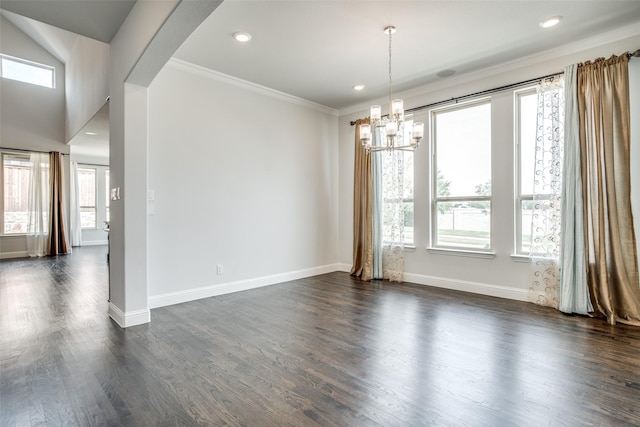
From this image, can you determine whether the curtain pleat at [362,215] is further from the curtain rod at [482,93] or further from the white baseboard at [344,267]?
the curtain rod at [482,93]

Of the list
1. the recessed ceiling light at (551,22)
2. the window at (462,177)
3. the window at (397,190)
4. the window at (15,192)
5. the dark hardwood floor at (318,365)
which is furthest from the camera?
the window at (15,192)

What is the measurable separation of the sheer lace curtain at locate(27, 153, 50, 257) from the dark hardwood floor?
5.29m

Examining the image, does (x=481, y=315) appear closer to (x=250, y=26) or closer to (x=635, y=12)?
(x=635, y=12)

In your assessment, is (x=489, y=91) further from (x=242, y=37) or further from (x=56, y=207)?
(x=56, y=207)

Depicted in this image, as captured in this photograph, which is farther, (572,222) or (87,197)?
(87,197)

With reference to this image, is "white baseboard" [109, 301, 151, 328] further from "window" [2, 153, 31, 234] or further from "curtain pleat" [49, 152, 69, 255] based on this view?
"window" [2, 153, 31, 234]

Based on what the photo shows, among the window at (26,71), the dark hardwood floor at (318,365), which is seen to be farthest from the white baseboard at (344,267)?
the window at (26,71)

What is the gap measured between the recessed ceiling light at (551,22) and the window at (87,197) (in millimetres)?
12236

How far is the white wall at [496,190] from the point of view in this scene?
3787 millimetres

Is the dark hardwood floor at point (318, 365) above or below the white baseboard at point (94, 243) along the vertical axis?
below

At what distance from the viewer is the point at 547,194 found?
376cm

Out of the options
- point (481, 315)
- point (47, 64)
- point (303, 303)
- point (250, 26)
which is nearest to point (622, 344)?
point (481, 315)

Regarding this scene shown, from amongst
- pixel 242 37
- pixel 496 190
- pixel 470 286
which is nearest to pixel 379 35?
pixel 242 37

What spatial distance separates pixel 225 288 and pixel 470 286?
11.4 ft
